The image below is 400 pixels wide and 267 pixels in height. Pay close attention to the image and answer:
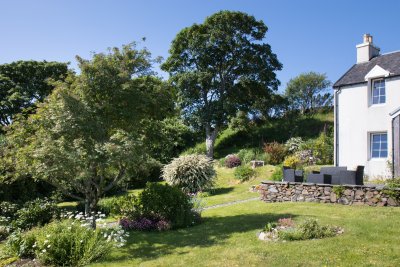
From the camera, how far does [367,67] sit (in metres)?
19.9

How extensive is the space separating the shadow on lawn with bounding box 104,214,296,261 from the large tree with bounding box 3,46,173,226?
206 cm

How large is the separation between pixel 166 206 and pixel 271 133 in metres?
23.1

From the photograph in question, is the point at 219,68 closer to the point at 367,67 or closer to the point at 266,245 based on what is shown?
the point at 367,67

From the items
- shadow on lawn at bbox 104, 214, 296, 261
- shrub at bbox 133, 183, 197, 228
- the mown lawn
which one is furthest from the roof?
shrub at bbox 133, 183, 197, 228

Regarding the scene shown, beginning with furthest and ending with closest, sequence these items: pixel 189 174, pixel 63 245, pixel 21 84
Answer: pixel 21 84, pixel 189 174, pixel 63 245

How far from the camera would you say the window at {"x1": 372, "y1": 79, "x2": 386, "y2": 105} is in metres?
18.3

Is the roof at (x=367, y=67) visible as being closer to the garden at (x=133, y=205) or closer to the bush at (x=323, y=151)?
the bush at (x=323, y=151)

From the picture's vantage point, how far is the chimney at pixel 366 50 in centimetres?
2080

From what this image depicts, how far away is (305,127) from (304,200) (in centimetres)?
1885

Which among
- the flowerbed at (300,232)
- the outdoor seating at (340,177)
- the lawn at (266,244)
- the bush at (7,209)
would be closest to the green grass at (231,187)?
the outdoor seating at (340,177)

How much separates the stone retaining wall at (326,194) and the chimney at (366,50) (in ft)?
35.2

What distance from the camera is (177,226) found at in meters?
11.2

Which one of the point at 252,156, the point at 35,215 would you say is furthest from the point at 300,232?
the point at 252,156

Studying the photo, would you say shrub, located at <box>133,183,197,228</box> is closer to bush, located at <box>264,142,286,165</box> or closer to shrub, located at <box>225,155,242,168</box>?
shrub, located at <box>225,155,242,168</box>
